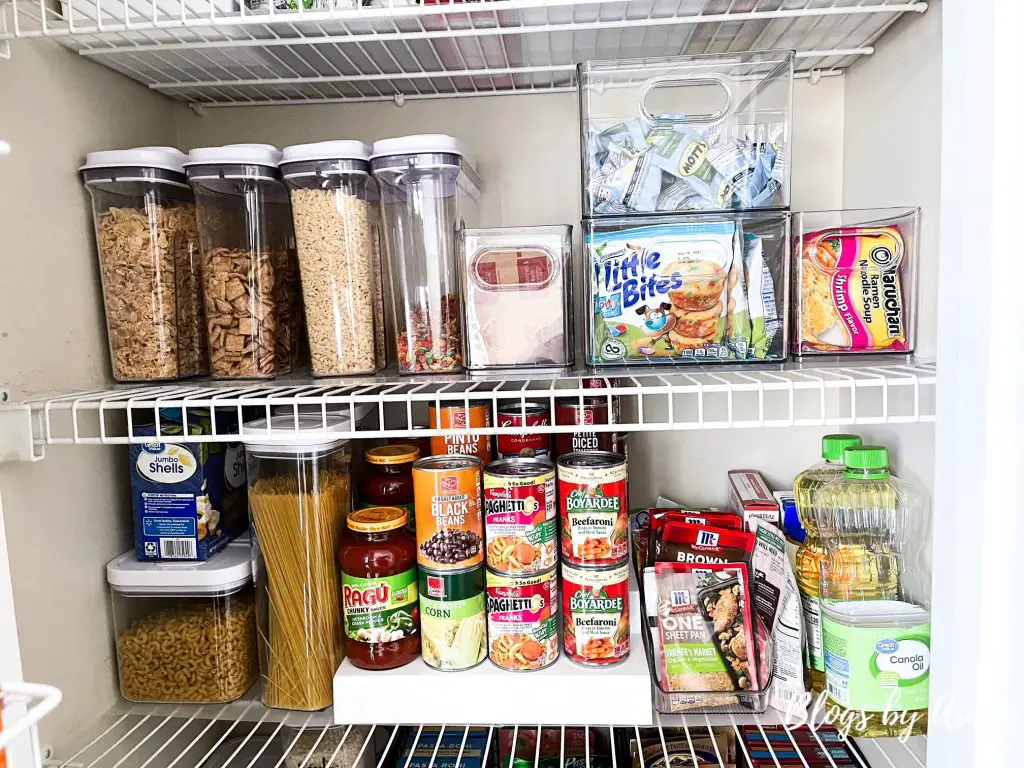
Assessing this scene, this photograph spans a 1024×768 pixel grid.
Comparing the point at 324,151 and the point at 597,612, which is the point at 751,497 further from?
the point at 324,151

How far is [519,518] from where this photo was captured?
0.90 metres

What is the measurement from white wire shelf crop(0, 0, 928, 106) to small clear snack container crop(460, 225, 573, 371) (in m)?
0.27

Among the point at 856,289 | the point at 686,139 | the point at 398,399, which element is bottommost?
the point at 398,399

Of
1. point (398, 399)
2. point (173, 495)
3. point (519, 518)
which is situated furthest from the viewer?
point (173, 495)

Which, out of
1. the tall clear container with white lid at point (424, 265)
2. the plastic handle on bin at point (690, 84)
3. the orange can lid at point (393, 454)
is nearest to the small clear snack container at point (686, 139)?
the plastic handle on bin at point (690, 84)

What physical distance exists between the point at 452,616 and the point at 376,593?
4.1 inches

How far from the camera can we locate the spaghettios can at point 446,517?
92cm

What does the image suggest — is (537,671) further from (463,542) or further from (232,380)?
(232,380)

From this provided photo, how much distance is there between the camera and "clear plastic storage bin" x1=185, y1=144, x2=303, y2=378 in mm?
976

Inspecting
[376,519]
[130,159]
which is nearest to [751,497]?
[376,519]

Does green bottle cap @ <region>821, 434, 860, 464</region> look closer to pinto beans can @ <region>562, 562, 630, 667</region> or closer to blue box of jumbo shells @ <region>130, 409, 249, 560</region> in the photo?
pinto beans can @ <region>562, 562, 630, 667</region>

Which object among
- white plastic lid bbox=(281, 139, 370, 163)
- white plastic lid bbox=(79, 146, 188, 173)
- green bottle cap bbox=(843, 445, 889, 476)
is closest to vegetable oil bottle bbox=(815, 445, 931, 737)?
green bottle cap bbox=(843, 445, 889, 476)

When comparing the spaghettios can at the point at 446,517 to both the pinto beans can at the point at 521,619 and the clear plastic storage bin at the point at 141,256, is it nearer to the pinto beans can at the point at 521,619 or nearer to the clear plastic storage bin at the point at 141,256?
the pinto beans can at the point at 521,619

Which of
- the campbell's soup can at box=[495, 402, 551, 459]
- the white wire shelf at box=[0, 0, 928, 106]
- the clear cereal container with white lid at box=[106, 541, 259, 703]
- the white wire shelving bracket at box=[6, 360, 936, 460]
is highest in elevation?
the white wire shelf at box=[0, 0, 928, 106]
